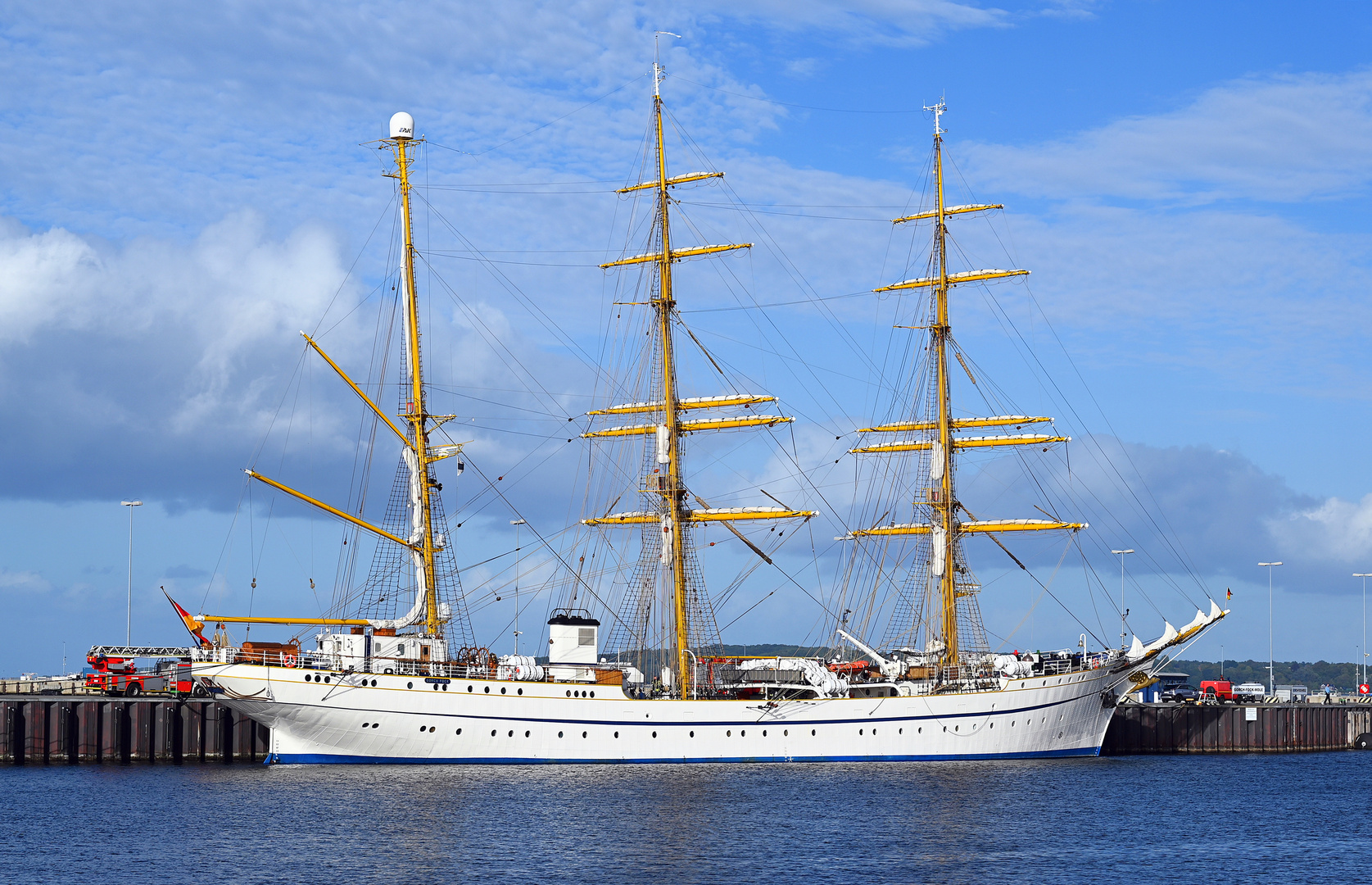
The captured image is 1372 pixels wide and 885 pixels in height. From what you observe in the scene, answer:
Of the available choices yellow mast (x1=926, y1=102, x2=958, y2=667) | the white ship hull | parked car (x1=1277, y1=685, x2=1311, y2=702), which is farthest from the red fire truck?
parked car (x1=1277, y1=685, x2=1311, y2=702)

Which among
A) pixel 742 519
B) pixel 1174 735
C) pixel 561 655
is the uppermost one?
pixel 742 519

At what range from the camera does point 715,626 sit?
7906cm

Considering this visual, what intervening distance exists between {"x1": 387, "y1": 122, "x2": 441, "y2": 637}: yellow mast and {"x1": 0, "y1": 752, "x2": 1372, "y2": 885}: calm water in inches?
367

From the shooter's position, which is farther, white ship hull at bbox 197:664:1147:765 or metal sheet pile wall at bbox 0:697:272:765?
metal sheet pile wall at bbox 0:697:272:765

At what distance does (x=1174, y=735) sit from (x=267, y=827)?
60.9 metres

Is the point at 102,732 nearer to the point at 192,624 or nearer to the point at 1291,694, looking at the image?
the point at 192,624

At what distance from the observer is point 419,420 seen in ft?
249

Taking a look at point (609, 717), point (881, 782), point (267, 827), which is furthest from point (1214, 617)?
point (267, 827)

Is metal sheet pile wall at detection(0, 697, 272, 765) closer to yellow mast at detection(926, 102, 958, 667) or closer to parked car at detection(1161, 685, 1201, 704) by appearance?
yellow mast at detection(926, 102, 958, 667)

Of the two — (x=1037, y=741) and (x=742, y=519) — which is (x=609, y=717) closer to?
(x=742, y=519)

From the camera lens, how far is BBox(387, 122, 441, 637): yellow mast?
7525 cm

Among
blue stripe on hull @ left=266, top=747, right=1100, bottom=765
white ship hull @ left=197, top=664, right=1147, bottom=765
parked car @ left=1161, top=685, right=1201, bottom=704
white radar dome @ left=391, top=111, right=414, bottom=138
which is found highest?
white radar dome @ left=391, top=111, right=414, bottom=138

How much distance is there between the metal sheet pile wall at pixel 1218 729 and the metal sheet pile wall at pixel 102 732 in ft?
166

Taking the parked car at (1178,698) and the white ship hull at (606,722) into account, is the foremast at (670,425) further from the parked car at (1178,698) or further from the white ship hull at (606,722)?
the parked car at (1178,698)
